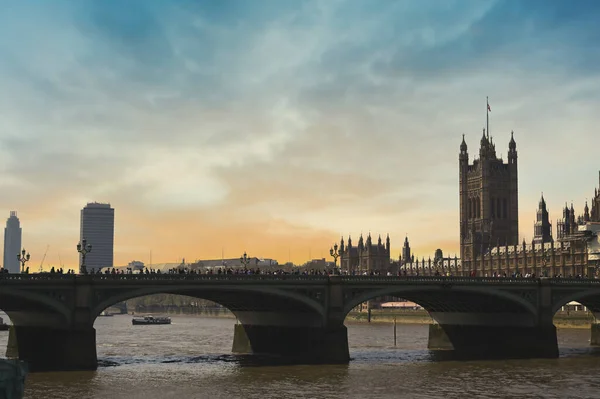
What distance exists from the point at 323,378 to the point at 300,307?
631 inches

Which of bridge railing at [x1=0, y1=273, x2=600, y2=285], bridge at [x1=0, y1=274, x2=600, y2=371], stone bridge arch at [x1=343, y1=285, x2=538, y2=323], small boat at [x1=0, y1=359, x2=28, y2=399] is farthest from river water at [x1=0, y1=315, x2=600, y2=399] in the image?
small boat at [x1=0, y1=359, x2=28, y2=399]

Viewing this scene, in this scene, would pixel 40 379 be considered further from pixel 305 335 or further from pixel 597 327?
pixel 597 327

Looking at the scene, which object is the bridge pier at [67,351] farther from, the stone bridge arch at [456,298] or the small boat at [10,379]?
the small boat at [10,379]

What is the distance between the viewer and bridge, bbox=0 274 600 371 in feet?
234

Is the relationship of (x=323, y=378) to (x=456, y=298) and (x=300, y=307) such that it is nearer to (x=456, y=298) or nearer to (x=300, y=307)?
(x=300, y=307)

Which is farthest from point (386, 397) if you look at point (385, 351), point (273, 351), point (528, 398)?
point (385, 351)

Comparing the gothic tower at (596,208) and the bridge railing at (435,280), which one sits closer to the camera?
the bridge railing at (435,280)

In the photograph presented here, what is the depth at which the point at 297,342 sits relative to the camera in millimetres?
85000

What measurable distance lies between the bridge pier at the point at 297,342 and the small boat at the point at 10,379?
150ft

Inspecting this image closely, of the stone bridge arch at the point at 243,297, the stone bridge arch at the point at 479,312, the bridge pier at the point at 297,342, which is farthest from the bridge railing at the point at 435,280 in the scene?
the bridge pier at the point at 297,342

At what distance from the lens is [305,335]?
277 ft

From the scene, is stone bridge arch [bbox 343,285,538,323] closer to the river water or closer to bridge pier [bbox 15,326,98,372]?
the river water

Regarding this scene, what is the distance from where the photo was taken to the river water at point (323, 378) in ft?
201

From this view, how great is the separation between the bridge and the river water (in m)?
3.33
